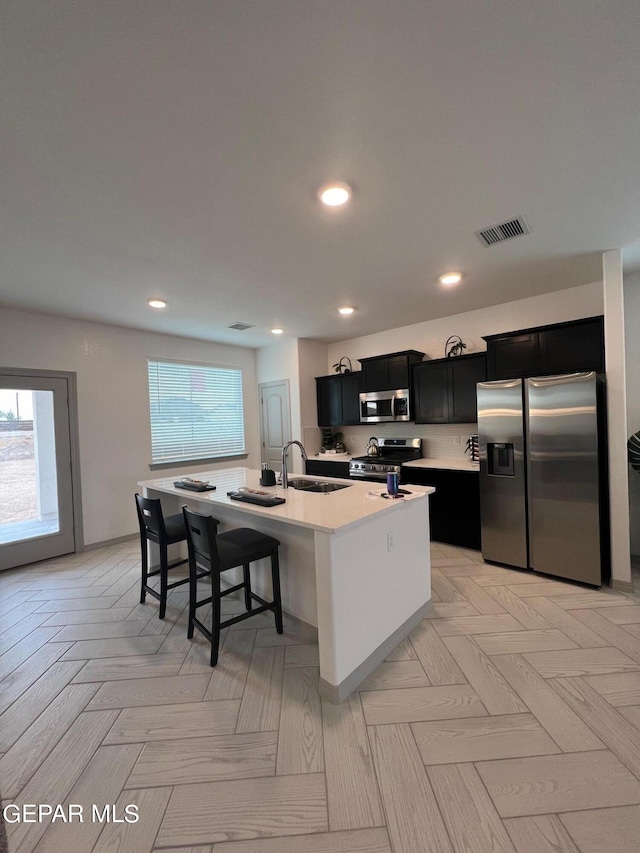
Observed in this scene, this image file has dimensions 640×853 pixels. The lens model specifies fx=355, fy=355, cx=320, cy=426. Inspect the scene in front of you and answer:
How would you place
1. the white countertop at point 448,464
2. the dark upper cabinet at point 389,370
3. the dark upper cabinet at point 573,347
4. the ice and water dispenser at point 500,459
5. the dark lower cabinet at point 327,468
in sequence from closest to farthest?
the dark upper cabinet at point 573,347
the ice and water dispenser at point 500,459
the white countertop at point 448,464
the dark upper cabinet at point 389,370
the dark lower cabinet at point 327,468

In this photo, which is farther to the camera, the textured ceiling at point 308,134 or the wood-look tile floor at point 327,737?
the wood-look tile floor at point 327,737

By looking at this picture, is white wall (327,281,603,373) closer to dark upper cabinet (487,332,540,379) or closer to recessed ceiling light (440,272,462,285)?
dark upper cabinet (487,332,540,379)

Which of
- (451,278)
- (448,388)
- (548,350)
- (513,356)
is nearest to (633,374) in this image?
(548,350)

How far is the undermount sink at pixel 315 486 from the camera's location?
293 centimetres

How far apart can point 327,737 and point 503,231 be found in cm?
318

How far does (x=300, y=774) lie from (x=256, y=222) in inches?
113

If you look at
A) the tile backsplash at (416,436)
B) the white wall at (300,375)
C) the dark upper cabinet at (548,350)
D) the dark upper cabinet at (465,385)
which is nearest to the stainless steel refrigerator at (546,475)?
the dark upper cabinet at (548,350)

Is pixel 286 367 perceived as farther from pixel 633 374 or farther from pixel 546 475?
pixel 633 374

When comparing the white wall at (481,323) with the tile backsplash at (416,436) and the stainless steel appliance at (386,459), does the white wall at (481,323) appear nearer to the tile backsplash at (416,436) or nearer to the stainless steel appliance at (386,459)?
the tile backsplash at (416,436)

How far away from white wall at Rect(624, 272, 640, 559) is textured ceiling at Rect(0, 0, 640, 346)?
0.71m

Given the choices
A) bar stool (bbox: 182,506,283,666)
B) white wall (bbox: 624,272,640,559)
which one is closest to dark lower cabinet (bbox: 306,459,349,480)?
bar stool (bbox: 182,506,283,666)

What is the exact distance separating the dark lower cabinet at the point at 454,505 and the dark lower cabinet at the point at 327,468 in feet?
3.50

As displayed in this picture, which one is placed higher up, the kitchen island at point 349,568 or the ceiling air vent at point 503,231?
the ceiling air vent at point 503,231

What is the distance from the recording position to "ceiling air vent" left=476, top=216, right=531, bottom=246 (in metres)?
2.36
